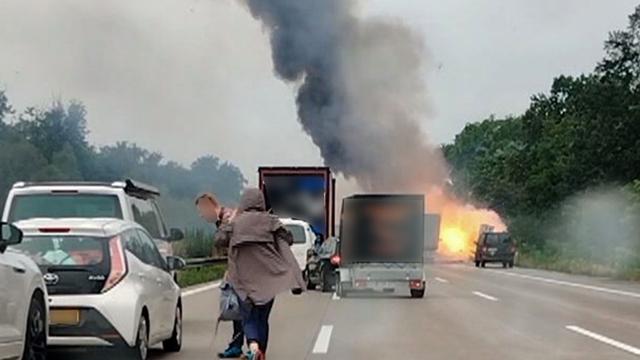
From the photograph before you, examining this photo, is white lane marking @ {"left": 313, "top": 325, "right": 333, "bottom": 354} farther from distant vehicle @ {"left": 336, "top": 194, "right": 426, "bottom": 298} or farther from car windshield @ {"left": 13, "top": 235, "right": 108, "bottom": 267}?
distant vehicle @ {"left": 336, "top": 194, "right": 426, "bottom": 298}

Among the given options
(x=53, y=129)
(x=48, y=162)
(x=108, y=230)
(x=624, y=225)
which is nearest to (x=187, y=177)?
(x=48, y=162)

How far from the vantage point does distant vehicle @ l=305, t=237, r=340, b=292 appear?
2967 centimetres

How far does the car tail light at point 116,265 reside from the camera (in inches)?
486

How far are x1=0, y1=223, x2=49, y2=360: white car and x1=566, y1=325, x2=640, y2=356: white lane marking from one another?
7.48 meters

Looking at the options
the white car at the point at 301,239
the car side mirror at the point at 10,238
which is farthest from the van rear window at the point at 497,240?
the car side mirror at the point at 10,238

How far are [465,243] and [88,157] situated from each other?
34.1 meters

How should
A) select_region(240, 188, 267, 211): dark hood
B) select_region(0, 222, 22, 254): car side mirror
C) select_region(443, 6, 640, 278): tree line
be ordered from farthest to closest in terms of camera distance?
1. select_region(443, 6, 640, 278): tree line
2. select_region(240, 188, 267, 211): dark hood
3. select_region(0, 222, 22, 254): car side mirror

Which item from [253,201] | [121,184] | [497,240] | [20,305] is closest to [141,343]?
[253,201]

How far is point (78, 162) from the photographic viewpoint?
225 feet

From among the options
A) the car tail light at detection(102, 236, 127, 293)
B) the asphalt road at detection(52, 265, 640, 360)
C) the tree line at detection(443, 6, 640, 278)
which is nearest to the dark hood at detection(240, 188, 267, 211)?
the car tail light at detection(102, 236, 127, 293)

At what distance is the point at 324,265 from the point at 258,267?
1817 cm

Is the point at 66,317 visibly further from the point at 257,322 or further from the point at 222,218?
the point at 222,218

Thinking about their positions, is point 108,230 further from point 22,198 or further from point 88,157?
point 88,157

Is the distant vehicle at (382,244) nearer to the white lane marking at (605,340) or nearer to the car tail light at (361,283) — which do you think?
the car tail light at (361,283)
